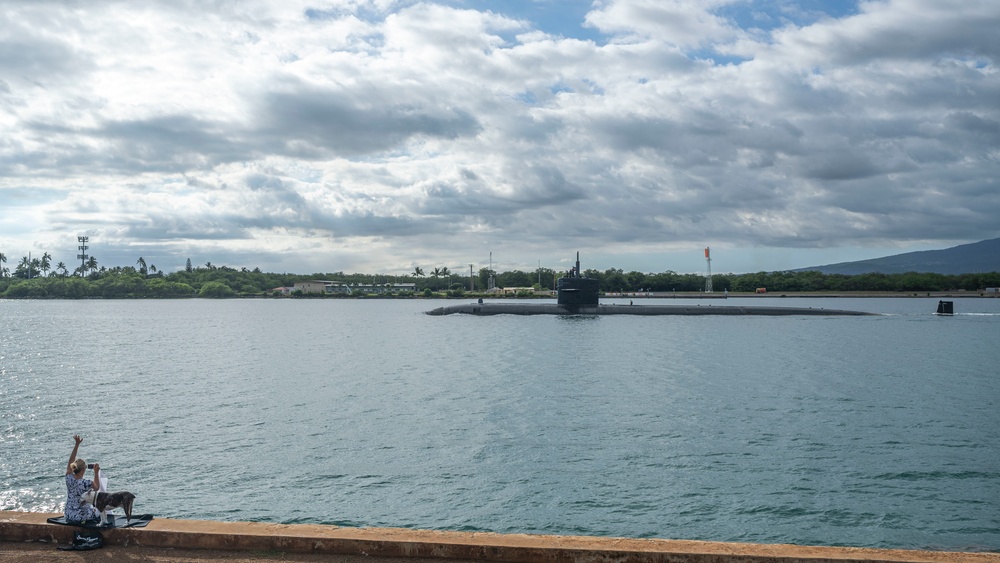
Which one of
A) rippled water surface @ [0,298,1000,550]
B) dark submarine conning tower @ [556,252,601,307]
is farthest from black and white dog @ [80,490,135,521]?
dark submarine conning tower @ [556,252,601,307]

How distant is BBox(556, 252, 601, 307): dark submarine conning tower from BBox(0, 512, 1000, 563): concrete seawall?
69078mm

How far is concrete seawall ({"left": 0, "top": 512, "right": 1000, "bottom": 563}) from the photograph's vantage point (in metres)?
7.88

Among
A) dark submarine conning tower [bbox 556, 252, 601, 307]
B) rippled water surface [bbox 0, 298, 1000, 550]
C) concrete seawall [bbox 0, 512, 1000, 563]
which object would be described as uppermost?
dark submarine conning tower [bbox 556, 252, 601, 307]

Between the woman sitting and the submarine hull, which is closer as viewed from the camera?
the woman sitting

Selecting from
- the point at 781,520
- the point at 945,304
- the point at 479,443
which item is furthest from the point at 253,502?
the point at 945,304

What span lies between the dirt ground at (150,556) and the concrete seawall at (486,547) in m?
0.09

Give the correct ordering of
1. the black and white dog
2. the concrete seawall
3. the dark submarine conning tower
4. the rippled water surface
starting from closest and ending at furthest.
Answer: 1. the concrete seawall
2. the black and white dog
3. the rippled water surface
4. the dark submarine conning tower

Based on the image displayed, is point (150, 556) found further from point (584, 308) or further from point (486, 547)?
point (584, 308)

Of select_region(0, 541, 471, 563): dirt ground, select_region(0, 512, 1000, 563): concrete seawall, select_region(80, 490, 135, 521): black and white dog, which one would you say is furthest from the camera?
select_region(80, 490, 135, 521): black and white dog

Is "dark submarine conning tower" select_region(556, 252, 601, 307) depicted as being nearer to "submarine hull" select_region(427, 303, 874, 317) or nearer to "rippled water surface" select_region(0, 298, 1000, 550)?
"submarine hull" select_region(427, 303, 874, 317)

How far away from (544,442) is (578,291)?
185ft

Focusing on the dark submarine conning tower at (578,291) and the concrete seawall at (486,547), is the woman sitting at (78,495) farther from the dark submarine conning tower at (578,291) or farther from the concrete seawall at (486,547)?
the dark submarine conning tower at (578,291)

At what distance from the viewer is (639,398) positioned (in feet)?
98.7

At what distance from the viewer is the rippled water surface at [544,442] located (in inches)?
611
